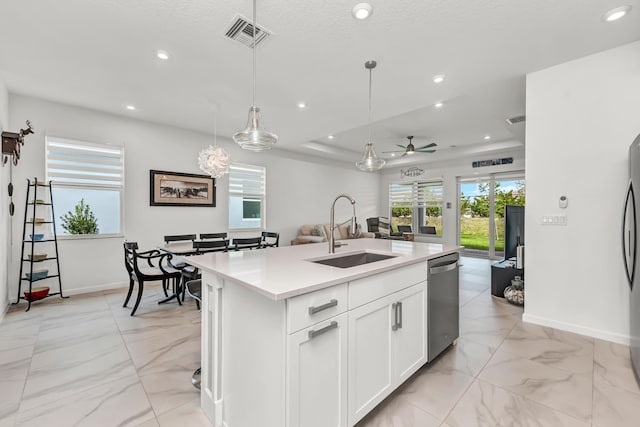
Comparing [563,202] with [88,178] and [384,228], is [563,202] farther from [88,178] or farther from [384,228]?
[88,178]

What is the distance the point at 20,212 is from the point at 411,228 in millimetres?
8762

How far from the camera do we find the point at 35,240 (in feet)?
11.7

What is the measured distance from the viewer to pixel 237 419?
1411 mm

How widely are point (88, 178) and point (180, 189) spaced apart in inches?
51.5

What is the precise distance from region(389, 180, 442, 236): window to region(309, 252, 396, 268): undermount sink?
21.5 ft

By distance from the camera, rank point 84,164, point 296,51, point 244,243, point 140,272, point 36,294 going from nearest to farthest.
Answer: point 296,51
point 140,272
point 36,294
point 244,243
point 84,164

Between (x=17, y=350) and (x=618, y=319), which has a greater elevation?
(x=618, y=319)

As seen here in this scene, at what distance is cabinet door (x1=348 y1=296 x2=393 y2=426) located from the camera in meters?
1.42

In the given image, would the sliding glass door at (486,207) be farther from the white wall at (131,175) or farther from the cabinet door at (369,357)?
the cabinet door at (369,357)

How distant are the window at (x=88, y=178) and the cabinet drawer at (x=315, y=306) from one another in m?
4.54

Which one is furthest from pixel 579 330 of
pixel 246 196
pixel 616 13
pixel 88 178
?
pixel 88 178

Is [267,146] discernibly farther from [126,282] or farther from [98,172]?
[126,282]

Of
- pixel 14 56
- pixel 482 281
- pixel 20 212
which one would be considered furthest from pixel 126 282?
pixel 482 281

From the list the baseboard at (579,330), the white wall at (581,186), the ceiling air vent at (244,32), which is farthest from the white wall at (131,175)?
the baseboard at (579,330)
